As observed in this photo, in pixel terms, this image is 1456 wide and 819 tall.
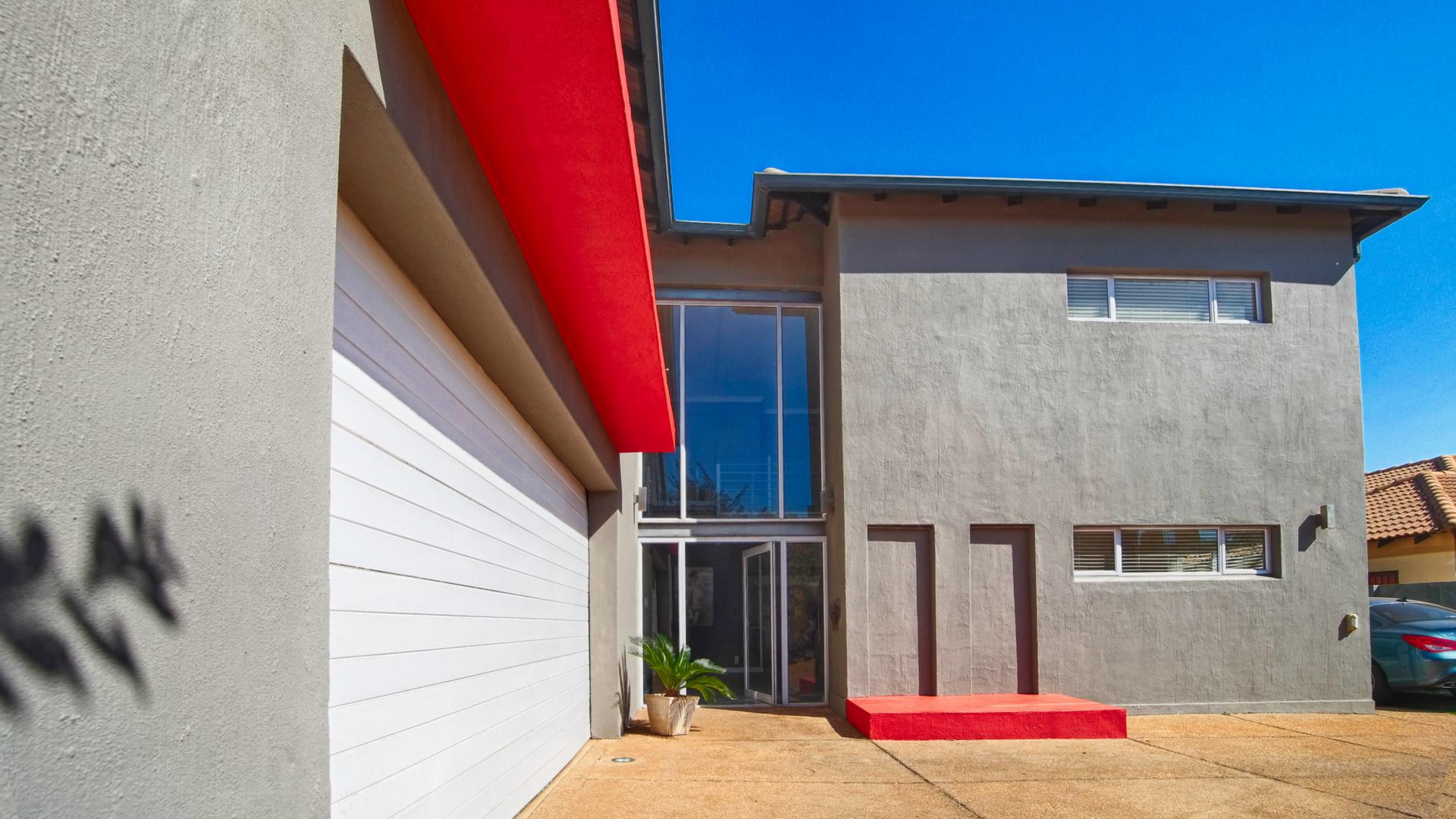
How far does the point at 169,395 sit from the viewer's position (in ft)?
5.07

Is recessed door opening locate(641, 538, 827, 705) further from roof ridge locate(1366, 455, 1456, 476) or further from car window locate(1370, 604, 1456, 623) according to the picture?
roof ridge locate(1366, 455, 1456, 476)

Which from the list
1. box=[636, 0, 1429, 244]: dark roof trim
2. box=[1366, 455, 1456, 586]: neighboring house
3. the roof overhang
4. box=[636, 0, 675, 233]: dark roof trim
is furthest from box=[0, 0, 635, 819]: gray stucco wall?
box=[1366, 455, 1456, 586]: neighboring house

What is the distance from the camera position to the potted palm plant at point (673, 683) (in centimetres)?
1104

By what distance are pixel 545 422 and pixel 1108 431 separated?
335 inches

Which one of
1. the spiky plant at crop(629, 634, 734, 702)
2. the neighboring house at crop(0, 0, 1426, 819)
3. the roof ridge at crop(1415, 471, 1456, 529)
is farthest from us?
the roof ridge at crop(1415, 471, 1456, 529)

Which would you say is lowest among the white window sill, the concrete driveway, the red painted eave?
the concrete driveway

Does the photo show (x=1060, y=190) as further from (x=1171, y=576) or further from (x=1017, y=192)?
(x=1171, y=576)

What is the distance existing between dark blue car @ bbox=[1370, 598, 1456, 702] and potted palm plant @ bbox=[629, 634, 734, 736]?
28.5 feet

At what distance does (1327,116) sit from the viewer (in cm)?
1436

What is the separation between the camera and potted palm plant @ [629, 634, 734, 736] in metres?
11.0

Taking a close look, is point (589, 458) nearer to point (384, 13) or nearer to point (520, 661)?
point (520, 661)

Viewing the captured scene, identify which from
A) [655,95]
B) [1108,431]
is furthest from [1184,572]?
[655,95]

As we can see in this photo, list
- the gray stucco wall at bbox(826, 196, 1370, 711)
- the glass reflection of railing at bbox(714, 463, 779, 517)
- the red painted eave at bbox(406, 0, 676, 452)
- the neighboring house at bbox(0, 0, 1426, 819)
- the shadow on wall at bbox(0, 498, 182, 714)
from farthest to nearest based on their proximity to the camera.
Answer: the glass reflection of railing at bbox(714, 463, 779, 517) < the gray stucco wall at bbox(826, 196, 1370, 711) < the red painted eave at bbox(406, 0, 676, 452) < the neighboring house at bbox(0, 0, 1426, 819) < the shadow on wall at bbox(0, 498, 182, 714)

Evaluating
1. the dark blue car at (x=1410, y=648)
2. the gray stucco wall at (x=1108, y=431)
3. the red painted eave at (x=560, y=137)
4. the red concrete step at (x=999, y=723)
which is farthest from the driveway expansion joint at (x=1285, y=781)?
the red painted eave at (x=560, y=137)
